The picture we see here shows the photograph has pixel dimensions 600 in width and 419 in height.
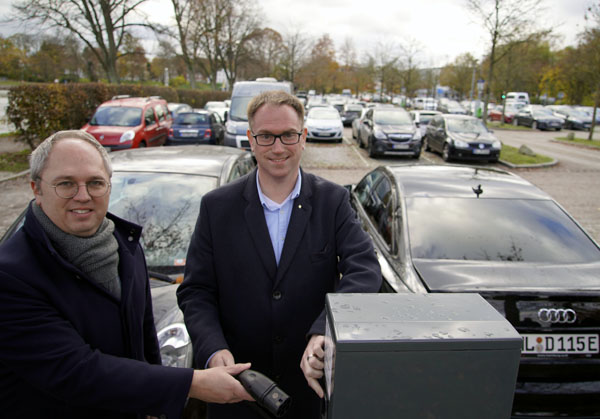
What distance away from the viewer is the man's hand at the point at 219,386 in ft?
4.60

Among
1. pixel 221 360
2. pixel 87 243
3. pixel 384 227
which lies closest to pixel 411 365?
pixel 221 360

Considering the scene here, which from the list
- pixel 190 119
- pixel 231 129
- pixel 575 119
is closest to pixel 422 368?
pixel 231 129

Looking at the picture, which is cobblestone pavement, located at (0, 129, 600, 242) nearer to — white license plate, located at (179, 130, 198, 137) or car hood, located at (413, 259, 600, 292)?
white license plate, located at (179, 130, 198, 137)

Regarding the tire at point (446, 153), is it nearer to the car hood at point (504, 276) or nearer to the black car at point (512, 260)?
the black car at point (512, 260)

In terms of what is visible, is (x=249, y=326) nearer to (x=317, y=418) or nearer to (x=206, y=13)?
(x=317, y=418)

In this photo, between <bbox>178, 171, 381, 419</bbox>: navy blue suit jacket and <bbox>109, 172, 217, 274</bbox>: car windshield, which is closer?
<bbox>178, 171, 381, 419</bbox>: navy blue suit jacket

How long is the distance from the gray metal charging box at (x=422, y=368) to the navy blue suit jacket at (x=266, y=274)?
2.19 ft

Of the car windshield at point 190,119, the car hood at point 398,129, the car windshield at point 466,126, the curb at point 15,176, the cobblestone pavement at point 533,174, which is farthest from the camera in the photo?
the car windshield at point 466,126

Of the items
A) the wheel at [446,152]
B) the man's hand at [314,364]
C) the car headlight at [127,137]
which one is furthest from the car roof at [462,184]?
the wheel at [446,152]

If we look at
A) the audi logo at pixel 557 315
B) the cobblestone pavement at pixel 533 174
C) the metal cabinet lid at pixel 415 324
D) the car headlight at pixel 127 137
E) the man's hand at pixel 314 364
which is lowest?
the cobblestone pavement at pixel 533 174

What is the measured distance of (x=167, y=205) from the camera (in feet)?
11.8

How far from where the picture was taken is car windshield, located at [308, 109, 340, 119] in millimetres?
18391

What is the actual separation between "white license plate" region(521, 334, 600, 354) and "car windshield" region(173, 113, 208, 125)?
13.1 meters

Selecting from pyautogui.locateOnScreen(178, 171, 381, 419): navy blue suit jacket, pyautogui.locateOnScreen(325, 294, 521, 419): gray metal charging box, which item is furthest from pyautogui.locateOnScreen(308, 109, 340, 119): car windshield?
pyautogui.locateOnScreen(325, 294, 521, 419): gray metal charging box
